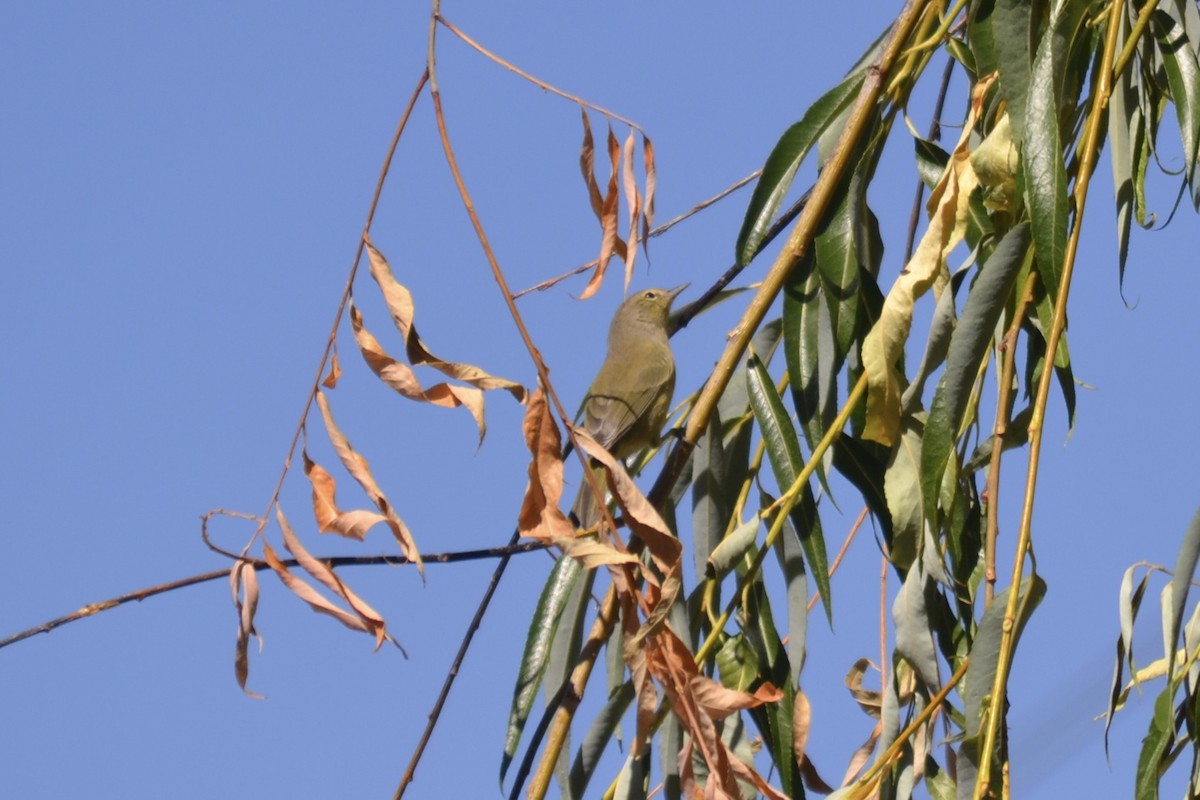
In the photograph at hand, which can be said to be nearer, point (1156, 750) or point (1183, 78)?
point (1156, 750)

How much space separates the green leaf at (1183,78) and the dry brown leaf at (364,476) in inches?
44.3

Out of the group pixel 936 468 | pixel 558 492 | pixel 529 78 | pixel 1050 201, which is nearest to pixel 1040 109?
pixel 1050 201

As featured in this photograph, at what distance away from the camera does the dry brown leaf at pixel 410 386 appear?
5.89ft

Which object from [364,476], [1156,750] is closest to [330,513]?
[364,476]

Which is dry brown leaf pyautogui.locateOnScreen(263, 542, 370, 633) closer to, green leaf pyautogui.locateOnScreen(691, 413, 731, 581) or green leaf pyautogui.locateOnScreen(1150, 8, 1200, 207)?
green leaf pyautogui.locateOnScreen(691, 413, 731, 581)

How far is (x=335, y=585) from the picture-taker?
1.87 meters

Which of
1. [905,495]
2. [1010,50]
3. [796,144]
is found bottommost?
[905,495]

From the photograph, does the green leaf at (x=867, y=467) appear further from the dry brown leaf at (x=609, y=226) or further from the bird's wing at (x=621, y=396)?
the bird's wing at (x=621, y=396)

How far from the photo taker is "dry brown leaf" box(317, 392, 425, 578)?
5.98 feet

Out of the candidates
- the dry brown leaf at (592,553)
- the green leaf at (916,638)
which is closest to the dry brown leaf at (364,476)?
the dry brown leaf at (592,553)

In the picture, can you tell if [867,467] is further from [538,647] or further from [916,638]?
[538,647]

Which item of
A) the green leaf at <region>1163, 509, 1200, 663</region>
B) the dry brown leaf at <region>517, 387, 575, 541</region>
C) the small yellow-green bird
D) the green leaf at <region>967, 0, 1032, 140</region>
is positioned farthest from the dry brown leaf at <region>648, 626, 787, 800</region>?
the small yellow-green bird

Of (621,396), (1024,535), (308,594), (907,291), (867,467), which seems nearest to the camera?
(1024,535)

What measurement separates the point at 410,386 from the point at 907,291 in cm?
66
